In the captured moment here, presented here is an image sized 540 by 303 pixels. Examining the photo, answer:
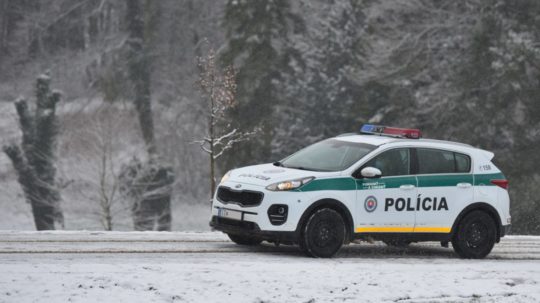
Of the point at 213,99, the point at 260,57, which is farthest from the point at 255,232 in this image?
the point at 260,57

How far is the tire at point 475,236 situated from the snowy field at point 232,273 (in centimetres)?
23

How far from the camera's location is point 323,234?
14.2 metres

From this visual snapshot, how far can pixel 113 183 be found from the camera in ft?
153

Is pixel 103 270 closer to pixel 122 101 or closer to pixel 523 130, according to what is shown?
pixel 523 130

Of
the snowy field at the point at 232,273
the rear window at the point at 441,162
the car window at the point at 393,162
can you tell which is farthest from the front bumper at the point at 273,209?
the rear window at the point at 441,162

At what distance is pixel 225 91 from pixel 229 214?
1523cm

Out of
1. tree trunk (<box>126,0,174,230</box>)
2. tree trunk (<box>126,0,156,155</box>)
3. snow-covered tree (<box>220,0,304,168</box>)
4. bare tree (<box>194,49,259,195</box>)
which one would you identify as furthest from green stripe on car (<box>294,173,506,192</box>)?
tree trunk (<box>126,0,156,155</box>)

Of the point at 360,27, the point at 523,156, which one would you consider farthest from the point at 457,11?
the point at 523,156

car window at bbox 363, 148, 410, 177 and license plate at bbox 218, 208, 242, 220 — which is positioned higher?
car window at bbox 363, 148, 410, 177

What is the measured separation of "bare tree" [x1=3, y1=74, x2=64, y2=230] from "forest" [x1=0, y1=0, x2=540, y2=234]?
0.07 meters

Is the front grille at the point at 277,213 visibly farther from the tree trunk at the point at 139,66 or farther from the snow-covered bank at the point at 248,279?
the tree trunk at the point at 139,66

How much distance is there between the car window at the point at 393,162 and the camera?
1469 cm

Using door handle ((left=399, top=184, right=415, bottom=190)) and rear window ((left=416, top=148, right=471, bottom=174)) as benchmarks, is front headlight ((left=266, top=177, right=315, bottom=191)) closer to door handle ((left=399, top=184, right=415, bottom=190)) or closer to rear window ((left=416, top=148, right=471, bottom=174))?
door handle ((left=399, top=184, right=415, bottom=190))

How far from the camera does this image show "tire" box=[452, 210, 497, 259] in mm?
15414
